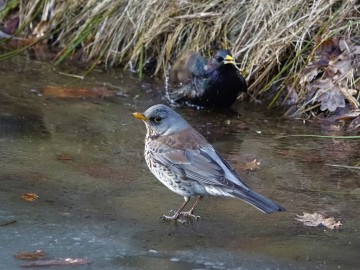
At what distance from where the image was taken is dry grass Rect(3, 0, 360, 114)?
7965mm

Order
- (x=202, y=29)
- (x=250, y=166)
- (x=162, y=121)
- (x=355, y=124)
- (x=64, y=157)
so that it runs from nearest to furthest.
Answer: (x=162, y=121)
(x=64, y=157)
(x=250, y=166)
(x=355, y=124)
(x=202, y=29)

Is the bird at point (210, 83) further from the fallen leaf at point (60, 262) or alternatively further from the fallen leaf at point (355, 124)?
the fallen leaf at point (60, 262)

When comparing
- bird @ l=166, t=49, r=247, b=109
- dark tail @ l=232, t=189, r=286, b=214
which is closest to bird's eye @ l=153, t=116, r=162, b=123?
dark tail @ l=232, t=189, r=286, b=214

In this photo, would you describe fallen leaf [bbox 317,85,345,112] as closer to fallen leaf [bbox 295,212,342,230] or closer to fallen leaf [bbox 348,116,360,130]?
fallen leaf [bbox 348,116,360,130]

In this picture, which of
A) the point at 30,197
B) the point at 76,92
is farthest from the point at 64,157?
the point at 76,92

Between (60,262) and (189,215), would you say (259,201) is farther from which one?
(60,262)

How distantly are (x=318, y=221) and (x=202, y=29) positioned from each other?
393 cm

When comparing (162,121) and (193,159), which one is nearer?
(193,159)

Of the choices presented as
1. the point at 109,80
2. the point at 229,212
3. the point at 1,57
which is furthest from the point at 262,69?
the point at 229,212

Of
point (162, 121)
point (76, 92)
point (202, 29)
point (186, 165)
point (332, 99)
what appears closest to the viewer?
point (186, 165)

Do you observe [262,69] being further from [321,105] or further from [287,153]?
[287,153]

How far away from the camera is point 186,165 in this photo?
5.16 meters

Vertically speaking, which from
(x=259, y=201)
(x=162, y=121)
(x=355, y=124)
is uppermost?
(x=162, y=121)

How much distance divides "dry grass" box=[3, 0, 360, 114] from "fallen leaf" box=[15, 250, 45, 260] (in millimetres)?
4060
